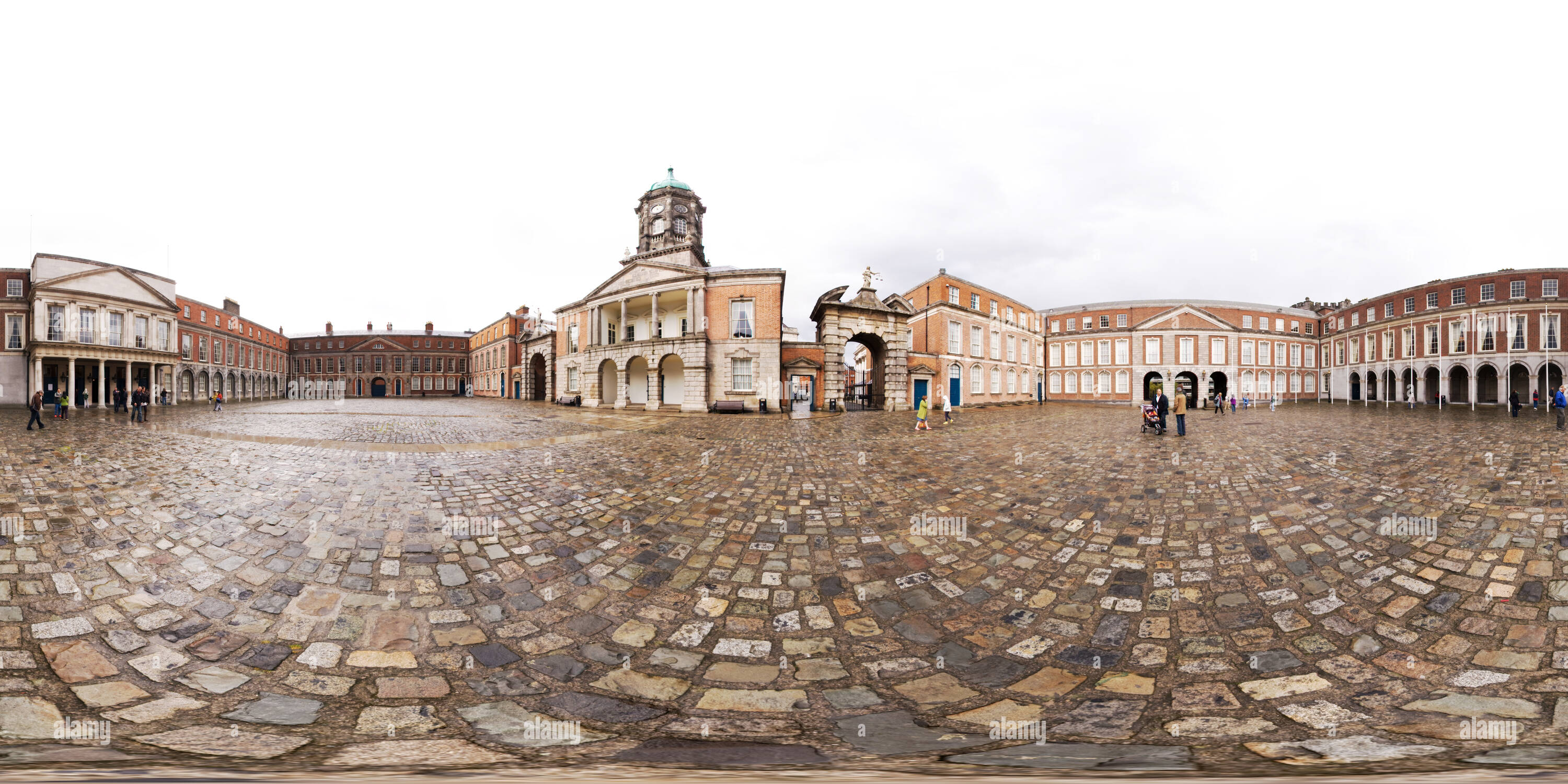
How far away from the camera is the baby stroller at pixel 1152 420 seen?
1563 cm

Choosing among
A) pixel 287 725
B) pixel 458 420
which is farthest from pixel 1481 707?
pixel 458 420

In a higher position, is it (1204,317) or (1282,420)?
(1204,317)

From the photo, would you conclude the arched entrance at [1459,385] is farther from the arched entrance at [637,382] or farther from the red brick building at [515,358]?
the red brick building at [515,358]

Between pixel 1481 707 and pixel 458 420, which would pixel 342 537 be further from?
pixel 458 420

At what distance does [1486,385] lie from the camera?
1650 inches

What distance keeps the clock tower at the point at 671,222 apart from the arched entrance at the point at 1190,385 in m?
45.9

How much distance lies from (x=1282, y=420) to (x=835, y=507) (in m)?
26.0

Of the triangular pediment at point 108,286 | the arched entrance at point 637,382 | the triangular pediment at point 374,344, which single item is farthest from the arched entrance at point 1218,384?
the triangular pediment at point 374,344

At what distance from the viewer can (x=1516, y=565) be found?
4.45m

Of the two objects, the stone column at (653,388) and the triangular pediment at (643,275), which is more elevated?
the triangular pediment at (643,275)

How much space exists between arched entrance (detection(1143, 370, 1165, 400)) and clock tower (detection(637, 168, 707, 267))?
4514cm

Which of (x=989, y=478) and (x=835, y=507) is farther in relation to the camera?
(x=989, y=478)

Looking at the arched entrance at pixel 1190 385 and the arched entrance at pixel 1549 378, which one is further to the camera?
the arched entrance at pixel 1190 385

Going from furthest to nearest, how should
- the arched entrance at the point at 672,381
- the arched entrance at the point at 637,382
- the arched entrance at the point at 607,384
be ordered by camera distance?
the arched entrance at the point at 607,384 < the arched entrance at the point at 637,382 < the arched entrance at the point at 672,381
